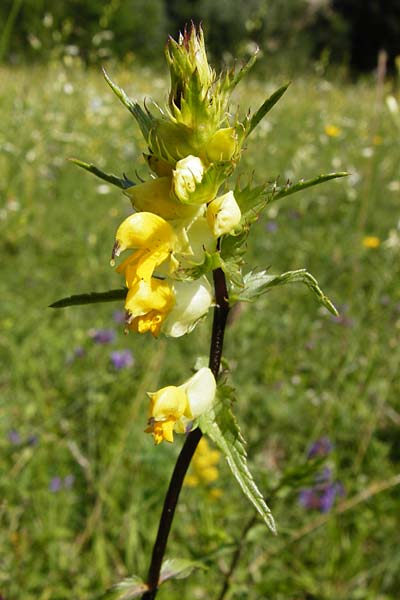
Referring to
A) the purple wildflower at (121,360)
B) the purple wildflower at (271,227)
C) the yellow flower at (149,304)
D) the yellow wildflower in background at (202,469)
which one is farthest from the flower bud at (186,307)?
the purple wildflower at (271,227)

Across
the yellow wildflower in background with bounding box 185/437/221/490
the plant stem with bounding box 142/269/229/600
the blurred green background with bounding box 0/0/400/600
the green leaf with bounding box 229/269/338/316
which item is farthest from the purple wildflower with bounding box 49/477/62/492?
the green leaf with bounding box 229/269/338/316

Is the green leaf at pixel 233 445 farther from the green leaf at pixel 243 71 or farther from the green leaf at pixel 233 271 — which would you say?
the green leaf at pixel 243 71

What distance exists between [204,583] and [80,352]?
114cm

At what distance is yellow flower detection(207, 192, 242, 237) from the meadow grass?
614 mm

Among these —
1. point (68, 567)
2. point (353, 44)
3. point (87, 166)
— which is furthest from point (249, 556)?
point (353, 44)

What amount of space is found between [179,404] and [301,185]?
35 cm

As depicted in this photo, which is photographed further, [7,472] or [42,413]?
[42,413]

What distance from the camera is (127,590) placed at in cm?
88

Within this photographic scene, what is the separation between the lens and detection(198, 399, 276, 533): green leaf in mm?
710

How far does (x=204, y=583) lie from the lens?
1.66 meters

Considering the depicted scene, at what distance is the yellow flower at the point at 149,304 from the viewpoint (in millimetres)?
770

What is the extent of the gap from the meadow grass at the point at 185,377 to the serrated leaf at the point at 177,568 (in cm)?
13

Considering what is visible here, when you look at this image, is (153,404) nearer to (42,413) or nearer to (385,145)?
(42,413)

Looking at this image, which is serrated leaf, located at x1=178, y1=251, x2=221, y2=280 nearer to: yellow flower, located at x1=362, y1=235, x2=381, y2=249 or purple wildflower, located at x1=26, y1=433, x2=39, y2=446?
purple wildflower, located at x1=26, y1=433, x2=39, y2=446
